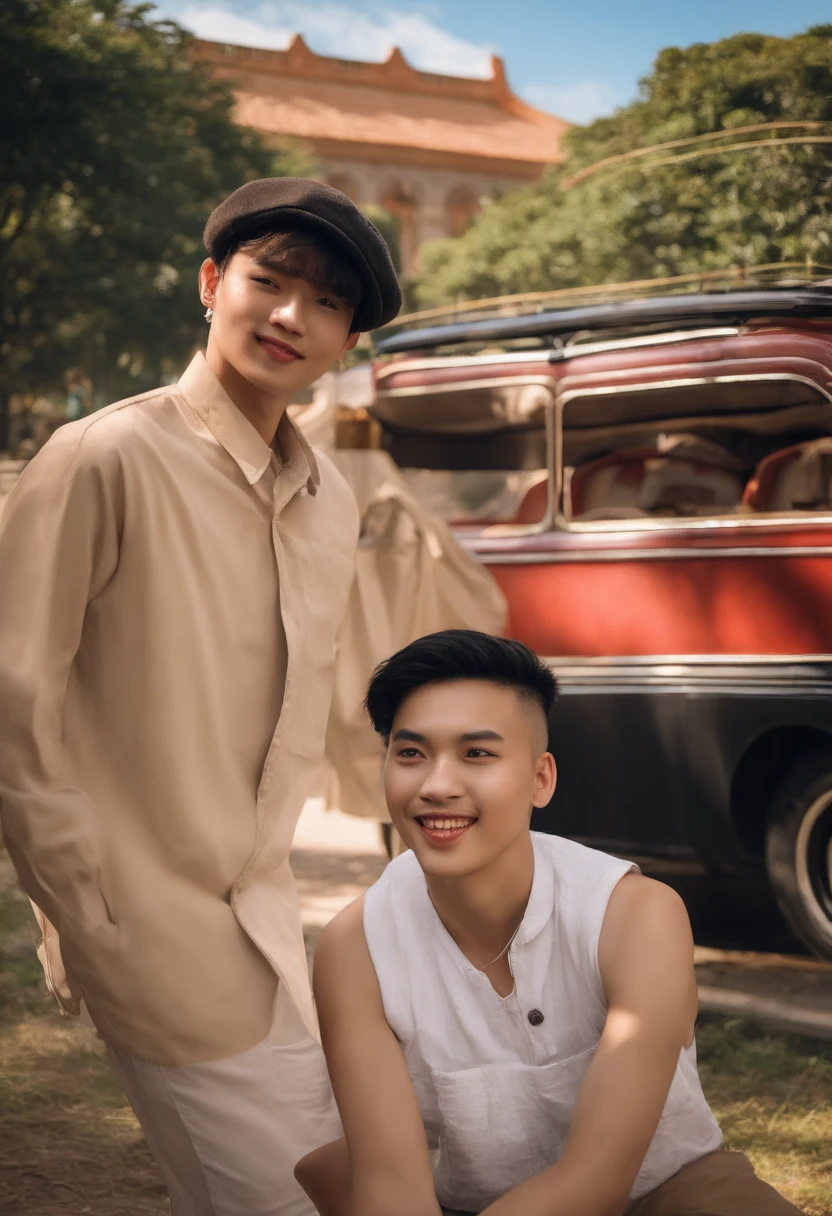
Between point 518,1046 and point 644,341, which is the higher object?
point 644,341

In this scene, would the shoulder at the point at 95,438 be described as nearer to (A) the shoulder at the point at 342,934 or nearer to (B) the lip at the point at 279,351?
(B) the lip at the point at 279,351

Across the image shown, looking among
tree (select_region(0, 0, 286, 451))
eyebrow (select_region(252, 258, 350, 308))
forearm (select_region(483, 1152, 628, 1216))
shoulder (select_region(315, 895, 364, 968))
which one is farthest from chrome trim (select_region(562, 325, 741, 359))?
tree (select_region(0, 0, 286, 451))

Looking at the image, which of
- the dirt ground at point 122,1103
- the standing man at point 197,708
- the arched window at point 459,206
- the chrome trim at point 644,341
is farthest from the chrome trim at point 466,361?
the arched window at point 459,206

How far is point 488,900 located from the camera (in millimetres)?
1970

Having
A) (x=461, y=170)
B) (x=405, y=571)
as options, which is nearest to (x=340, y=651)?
(x=405, y=571)

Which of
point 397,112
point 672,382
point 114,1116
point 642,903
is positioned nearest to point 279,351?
point 642,903

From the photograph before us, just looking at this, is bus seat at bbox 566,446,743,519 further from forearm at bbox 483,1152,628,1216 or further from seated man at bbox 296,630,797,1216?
forearm at bbox 483,1152,628,1216

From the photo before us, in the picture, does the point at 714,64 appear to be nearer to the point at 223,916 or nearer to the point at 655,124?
the point at 655,124

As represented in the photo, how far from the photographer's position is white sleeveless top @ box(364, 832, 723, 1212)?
6.22ft

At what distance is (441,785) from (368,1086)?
422 mm

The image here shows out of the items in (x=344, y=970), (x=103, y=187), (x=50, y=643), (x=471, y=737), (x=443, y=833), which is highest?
(x=103, y=187)

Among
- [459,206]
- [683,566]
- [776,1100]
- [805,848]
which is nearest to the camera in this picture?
[776,1100]

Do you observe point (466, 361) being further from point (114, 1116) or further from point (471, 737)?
point (471, 737)

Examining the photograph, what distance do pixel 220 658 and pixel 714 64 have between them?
10.6 metres
